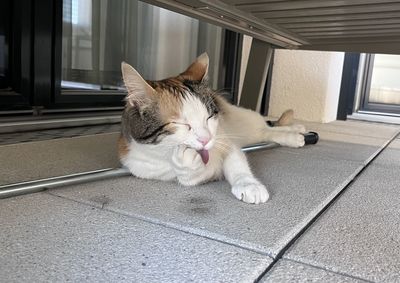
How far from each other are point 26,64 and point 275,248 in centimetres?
139

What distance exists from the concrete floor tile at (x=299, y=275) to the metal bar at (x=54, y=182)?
53 centimetres

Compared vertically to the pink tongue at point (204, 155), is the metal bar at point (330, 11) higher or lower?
higher

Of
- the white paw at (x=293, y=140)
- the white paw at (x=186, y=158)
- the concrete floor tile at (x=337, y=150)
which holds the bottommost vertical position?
the concrete floor tile at (x=337, y=150)

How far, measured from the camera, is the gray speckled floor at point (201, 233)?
1.79ft

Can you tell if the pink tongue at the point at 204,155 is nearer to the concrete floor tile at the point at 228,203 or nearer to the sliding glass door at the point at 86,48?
the concrete floor tile at the point at 228,203

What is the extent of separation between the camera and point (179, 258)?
580 millimetres

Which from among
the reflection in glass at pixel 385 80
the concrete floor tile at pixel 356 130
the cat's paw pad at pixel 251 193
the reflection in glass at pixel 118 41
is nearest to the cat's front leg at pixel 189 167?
the cat's paw pad at pixel 251 193

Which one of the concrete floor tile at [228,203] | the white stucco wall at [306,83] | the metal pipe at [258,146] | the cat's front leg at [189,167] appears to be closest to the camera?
the concrete floor tile at [228,203]

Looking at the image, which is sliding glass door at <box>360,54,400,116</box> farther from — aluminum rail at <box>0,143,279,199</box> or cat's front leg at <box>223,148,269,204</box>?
aluminum rail at <box>0,143,279,199</box>

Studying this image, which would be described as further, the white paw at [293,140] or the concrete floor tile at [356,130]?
the concrete floor tile at [356,130]

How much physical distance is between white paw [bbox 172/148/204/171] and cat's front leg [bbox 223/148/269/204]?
3.4 inches

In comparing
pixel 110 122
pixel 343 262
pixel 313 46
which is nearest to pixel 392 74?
pixel 313 46

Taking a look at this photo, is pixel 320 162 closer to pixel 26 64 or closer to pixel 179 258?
pixel 179 258

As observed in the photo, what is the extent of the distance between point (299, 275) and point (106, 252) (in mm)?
271
